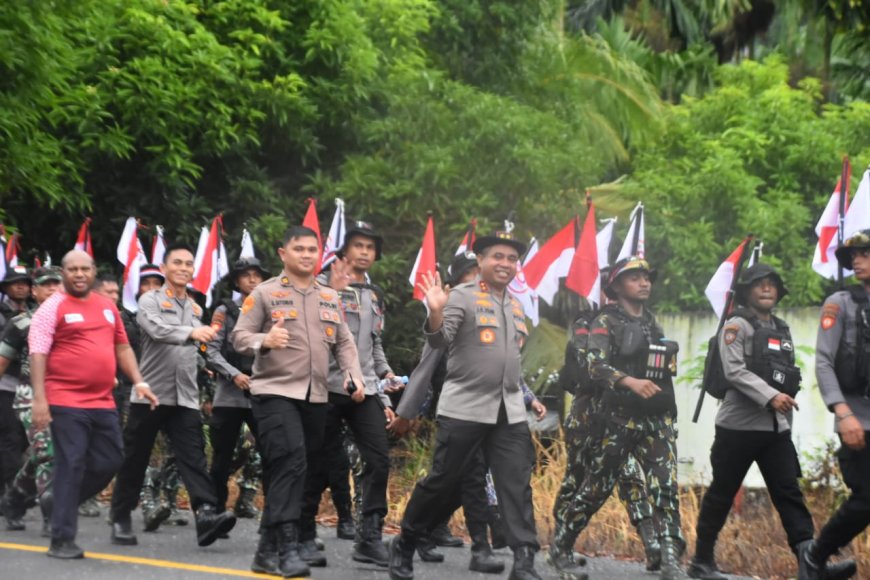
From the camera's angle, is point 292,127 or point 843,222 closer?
point 843,222

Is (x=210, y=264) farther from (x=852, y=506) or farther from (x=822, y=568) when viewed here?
(x=852, y=506)

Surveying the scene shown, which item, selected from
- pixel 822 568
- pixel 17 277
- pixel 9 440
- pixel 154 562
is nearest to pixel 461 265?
pixel 154 562

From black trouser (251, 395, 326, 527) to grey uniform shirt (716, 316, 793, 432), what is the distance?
250cm

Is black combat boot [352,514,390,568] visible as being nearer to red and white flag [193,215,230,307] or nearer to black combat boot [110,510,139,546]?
black combat boot [110,510,139,546]

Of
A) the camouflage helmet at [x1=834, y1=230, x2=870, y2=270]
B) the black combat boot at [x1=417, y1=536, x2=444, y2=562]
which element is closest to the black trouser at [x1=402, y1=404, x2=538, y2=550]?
the black combat boot at [x1=417, y1=536, x2=444, y2=562]

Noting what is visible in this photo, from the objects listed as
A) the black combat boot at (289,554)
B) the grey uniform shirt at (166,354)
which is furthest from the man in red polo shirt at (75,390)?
the black combat boot at (289,554)

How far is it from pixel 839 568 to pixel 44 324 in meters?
4.96

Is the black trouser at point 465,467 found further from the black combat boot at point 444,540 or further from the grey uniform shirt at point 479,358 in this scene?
the black combat boot at point 444,540

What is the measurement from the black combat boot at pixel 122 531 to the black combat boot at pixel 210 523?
0.55 meters

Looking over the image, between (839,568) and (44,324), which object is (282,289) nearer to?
(44,324)

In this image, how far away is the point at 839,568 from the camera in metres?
7.91

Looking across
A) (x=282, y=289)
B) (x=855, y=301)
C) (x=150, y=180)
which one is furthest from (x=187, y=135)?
(x=855, y=301)

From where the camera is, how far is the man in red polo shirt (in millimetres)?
9008

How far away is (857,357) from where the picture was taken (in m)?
7.82
